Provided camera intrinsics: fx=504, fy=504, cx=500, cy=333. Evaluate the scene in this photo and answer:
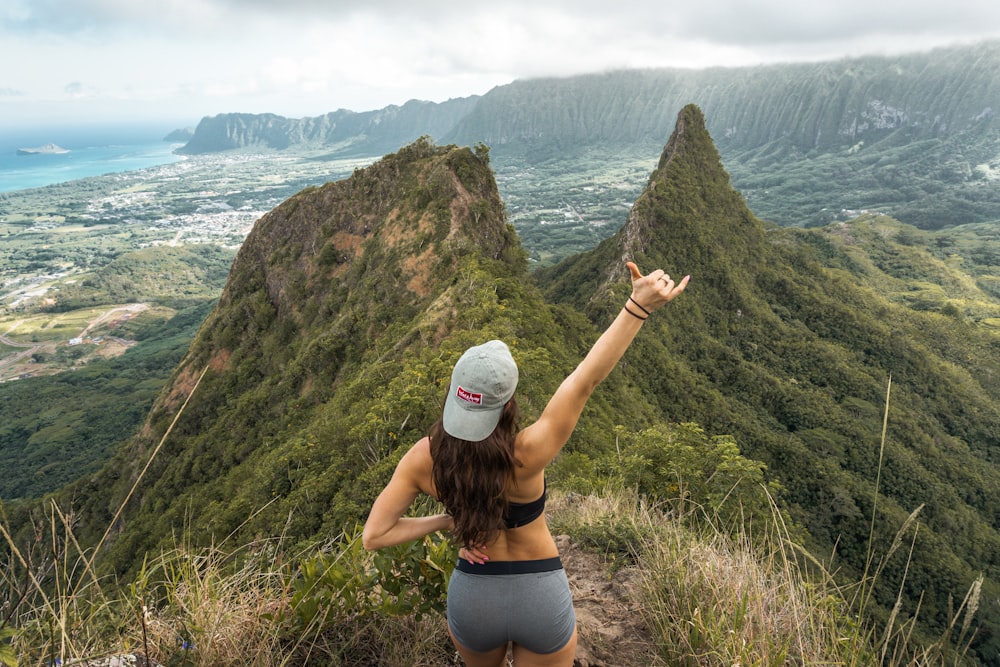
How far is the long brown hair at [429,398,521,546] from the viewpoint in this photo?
8.41ft

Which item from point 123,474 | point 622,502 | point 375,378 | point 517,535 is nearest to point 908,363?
point 375,378

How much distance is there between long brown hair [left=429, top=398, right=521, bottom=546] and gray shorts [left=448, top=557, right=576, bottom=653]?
28 cm

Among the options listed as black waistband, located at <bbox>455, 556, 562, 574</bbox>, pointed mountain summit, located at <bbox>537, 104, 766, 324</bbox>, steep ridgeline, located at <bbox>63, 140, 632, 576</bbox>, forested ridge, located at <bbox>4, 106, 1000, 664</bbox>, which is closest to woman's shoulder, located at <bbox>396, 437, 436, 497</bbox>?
black waistband, located at <bbox>455, 556, 562, 574</bbox>

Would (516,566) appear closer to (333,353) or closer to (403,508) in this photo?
(403,508)

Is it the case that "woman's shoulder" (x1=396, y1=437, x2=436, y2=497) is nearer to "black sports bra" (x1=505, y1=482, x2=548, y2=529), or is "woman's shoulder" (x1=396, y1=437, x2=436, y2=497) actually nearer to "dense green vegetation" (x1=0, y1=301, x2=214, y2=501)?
"black sports bra" (x1=505, y1=482, x2=548, y2=529)

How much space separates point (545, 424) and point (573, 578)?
2882 millimetres

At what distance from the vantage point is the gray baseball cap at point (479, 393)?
→ 8.11 ft

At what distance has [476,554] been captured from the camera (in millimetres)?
2805

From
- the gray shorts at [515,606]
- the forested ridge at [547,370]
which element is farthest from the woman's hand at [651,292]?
the forested ridge at [547,370]

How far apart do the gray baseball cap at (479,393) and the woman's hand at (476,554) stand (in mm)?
728

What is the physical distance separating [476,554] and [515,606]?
0.34 metres

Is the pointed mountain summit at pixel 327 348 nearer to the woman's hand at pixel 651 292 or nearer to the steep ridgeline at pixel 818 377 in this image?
the woman's hand at pixel 651 292

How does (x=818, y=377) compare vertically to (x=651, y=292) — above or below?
below

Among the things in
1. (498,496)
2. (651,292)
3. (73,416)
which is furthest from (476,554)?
(73,416)
